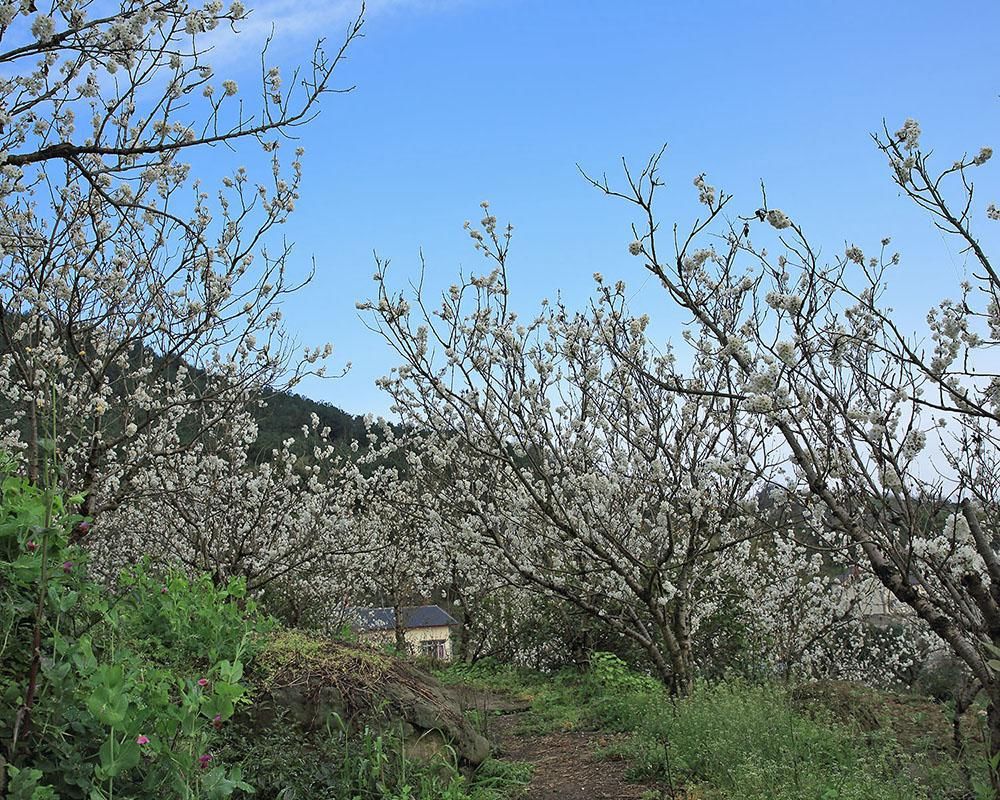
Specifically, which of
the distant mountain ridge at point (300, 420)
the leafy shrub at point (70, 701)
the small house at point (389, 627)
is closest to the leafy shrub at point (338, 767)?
the leafy shrub at point (70, 701)

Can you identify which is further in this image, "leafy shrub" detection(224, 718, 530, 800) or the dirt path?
the dirt path

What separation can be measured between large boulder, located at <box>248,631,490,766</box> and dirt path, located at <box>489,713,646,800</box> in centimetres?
58

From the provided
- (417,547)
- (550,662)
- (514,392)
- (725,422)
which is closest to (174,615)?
(514,392)

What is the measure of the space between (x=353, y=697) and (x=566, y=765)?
7.34 feet

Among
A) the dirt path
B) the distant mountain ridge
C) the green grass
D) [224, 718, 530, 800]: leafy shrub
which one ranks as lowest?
the dirt path

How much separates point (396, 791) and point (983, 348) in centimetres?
367

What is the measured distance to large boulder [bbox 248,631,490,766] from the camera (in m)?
4.58

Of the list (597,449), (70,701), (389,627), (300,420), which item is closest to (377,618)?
(389,627)

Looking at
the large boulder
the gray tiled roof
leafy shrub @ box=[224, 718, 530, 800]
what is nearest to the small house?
the gray tiled roof

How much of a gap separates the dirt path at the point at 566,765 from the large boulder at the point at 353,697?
0.58 m

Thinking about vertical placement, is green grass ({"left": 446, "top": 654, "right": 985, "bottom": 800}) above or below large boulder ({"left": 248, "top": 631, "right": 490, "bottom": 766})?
below

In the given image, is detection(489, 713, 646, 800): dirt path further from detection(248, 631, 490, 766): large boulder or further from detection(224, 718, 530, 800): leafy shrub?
detection(224, 718, 530, 800): leafy shrub

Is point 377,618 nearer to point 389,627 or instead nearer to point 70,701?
point 389,627

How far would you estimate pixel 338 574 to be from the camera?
15.4 metres
